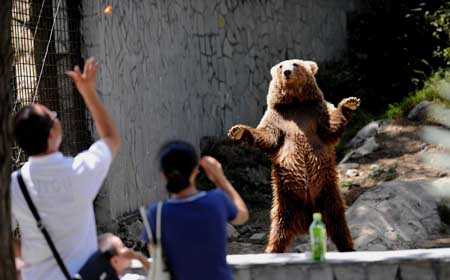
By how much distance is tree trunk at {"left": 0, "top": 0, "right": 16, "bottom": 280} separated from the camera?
3322 millimetres

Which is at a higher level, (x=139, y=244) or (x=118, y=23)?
(x=118, y=23)

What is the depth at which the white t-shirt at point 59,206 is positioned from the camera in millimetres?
→ 3557

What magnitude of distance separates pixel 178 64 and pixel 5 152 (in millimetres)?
7649

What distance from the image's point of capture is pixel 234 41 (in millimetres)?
13242

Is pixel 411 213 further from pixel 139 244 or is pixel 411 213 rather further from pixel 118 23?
pixel 118 23

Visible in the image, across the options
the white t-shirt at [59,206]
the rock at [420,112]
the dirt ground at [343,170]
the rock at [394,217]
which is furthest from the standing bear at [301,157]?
the rock at [420,112]

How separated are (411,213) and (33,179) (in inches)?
203

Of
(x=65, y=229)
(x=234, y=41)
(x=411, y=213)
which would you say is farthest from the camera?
(x=234, y=41)

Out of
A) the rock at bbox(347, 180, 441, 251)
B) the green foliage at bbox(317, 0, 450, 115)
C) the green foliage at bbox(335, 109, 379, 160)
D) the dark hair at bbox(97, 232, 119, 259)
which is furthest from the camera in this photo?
the green foliage at bbox(317, 0, 450, 115)

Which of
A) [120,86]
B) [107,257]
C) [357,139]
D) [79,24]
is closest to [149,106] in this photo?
[120,86]

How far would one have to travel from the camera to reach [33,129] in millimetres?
3533

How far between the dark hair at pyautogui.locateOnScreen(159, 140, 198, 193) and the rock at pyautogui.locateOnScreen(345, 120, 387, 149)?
8045 millimetres

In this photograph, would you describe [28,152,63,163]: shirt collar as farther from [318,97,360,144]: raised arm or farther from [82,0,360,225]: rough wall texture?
[82,0,360,225]: rough wall texture

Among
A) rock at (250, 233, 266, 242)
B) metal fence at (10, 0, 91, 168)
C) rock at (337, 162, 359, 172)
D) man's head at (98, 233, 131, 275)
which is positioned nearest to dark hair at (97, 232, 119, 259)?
man's head at (98, 233, 131, 275)
